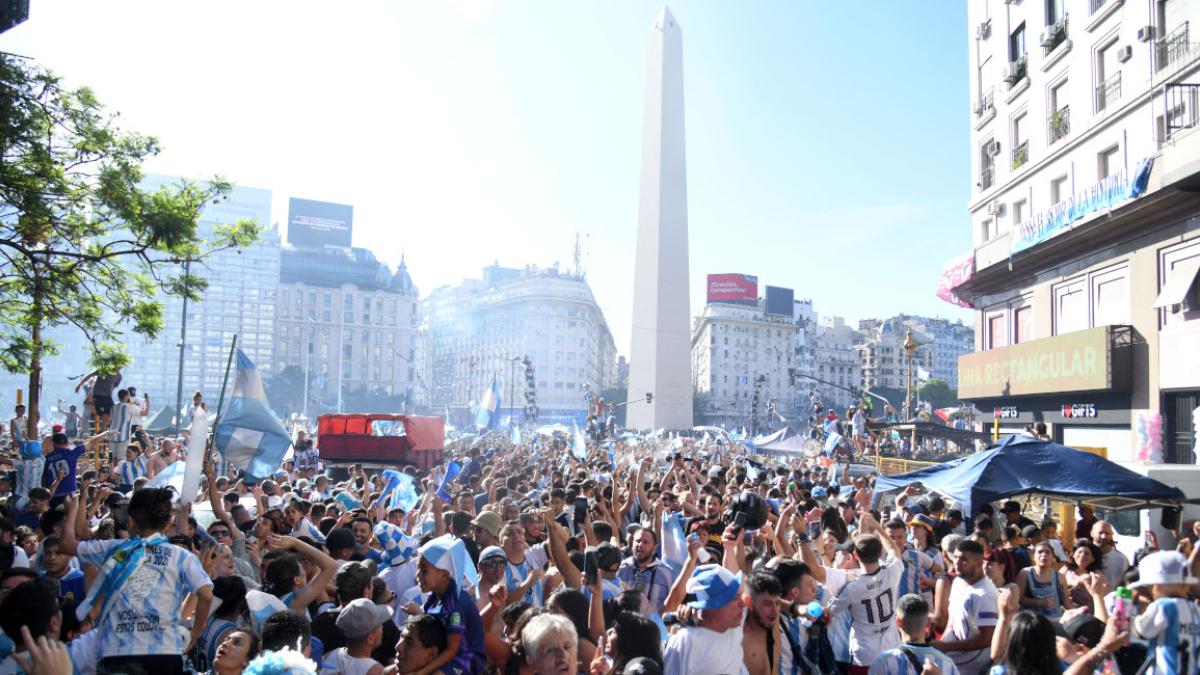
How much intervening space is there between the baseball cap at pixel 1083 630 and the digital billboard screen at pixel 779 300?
133 m

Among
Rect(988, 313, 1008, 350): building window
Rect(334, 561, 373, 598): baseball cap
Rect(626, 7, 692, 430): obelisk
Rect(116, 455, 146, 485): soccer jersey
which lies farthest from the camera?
Rect(626, 7, 692, 430): obelisk

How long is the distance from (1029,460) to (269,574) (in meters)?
8.79

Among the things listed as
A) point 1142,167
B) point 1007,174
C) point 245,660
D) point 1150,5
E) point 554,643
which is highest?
point 1150,5

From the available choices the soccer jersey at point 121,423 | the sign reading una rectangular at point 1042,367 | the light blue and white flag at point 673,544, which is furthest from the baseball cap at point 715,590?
the sign reading una rectangular at point 1042,367

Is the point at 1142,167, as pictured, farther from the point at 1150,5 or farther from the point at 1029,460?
the point at 1029,460

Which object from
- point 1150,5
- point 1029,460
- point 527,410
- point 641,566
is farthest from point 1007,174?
point 527,410

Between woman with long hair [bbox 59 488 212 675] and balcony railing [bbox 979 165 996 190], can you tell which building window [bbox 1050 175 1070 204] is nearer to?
balcony railing [bbox 979 165 996 190]

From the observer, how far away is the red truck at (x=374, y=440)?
23.4 metres

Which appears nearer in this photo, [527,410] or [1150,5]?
[1150,5]

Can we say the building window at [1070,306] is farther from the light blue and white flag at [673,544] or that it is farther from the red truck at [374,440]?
the light blue and white flag at [673,544]

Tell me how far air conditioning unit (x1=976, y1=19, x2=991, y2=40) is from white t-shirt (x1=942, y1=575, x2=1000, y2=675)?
28.2m

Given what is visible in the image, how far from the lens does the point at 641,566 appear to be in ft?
19.0

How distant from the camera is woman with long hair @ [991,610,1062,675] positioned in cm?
379

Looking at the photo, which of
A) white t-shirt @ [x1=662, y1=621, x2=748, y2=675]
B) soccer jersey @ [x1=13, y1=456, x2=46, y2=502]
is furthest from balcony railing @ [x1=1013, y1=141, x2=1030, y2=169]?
soccer jersey @ [x1=13, y1=456, x2=46, y2=502]
